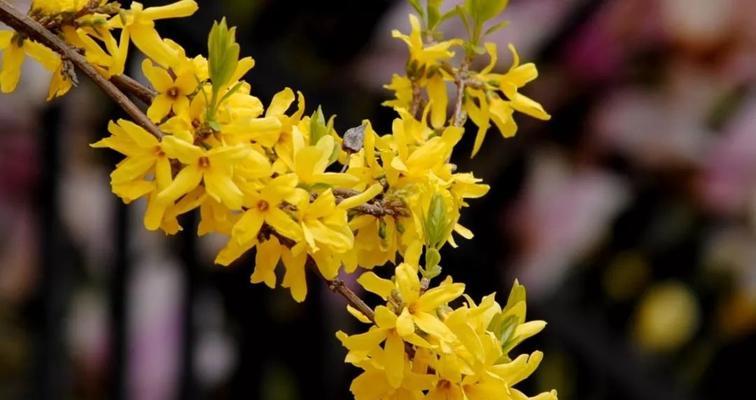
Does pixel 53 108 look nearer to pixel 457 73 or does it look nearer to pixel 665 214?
pixel 665 214

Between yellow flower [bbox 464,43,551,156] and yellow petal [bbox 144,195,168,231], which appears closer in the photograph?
yellow petal [bbox 144,195,168,231]

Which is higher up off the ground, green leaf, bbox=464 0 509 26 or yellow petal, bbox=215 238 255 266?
green leaf, bbox=464 0 509 26

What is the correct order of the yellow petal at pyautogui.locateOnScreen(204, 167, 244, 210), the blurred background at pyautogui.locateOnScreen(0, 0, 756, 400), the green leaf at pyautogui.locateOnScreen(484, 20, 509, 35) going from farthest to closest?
the blurred background at pyautogui.locateOnScreen(0, 0, 756, 400), the green leaf at pyautogui.locateOnScreen(484, 20, 509, 35), the yellow petal at pyautogui.locateOnScreen(204, 167, 244, 210)

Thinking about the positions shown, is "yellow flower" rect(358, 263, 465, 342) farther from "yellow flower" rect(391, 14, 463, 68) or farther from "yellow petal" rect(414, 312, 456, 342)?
"yellow flower" rect(391, 14, 463, 68)

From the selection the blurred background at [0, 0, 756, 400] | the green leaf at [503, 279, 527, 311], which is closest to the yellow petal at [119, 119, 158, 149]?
the green leaf at [503, 279, 527, 311]

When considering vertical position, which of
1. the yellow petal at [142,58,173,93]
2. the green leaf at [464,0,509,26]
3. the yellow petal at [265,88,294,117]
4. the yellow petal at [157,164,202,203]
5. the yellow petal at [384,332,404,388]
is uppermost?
the green leaf at [464,0,509,26]

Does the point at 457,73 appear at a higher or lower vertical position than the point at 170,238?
higher

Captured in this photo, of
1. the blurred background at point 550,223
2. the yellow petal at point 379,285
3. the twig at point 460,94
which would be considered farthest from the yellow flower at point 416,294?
the blurred background at point 550,223

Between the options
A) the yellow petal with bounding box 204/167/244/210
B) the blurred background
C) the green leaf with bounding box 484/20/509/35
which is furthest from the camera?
the blurred background

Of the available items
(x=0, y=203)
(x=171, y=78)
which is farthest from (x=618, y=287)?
(x=171, y=78)
